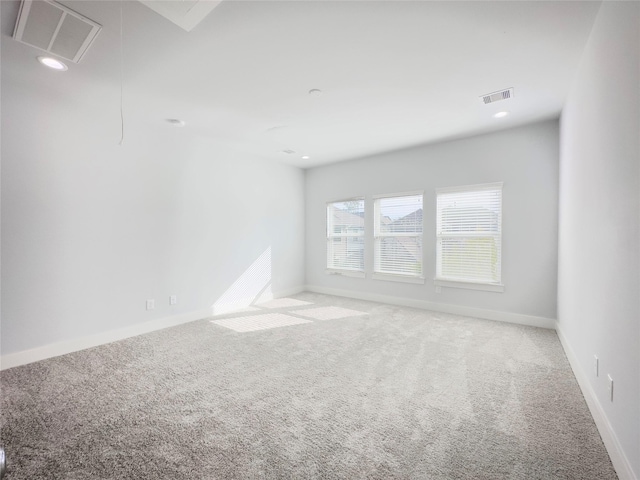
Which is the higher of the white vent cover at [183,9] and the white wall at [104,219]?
the white vent cover at [183,9]

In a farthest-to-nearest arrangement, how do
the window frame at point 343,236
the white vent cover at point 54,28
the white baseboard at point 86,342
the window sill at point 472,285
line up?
the window frame at point 343,236, the window sill at point 472,285, the white baseboard at point 86,342, the white vent cover at point 54,28

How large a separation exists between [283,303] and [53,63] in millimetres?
4137

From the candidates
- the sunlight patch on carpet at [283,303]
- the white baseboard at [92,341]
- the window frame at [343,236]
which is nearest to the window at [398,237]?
the window frame at [343,236]

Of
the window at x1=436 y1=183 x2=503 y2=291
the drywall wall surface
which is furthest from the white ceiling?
the window at x1=436 y1=183 x2=503 y2=291

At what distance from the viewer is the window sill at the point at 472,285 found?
411cm

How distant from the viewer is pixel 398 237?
16.8ft

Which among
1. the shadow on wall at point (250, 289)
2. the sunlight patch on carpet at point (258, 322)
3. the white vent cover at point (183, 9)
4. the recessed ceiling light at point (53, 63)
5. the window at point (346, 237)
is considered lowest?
the sunlight patch on carpet at point (258, 322)

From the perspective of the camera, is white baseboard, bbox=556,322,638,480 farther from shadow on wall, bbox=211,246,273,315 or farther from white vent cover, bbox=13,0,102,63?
shadow on wall, bbox=211,246,273,315

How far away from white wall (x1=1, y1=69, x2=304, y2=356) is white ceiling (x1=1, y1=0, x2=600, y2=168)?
0.97ft

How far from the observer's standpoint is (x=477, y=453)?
1625 millimetres

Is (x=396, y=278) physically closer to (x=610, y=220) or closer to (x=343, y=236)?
(x=343, y=236)

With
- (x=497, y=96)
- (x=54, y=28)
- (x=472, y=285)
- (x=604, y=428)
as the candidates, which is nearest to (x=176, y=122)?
(x=54, y=28)

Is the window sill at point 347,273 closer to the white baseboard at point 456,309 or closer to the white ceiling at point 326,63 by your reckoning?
the white baseboard at point 456,309

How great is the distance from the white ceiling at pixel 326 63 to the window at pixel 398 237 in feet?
4.89
